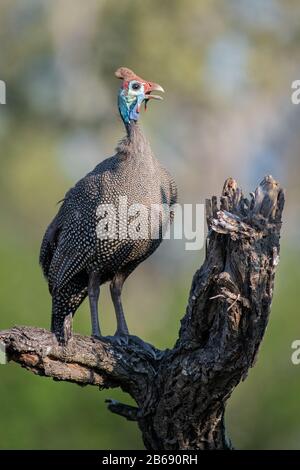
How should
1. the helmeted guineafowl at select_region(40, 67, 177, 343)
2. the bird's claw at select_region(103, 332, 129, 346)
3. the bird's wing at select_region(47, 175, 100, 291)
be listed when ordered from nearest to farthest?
the bird's claw at select_region(103, 332, 129, 346) → the helmeted guineafowl at select_region(40, 67, 177, 343) → the bird's wing at select_region(47, 175, 100, 291)

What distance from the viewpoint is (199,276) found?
4.91 metres

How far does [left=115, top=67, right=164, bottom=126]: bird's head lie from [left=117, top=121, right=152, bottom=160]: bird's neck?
0.13m

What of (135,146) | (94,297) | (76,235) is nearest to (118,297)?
(94,297)

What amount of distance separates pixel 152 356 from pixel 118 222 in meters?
0.76

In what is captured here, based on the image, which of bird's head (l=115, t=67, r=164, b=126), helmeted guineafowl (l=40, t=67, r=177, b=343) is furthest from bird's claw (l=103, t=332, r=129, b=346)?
bird's head (l=115, t=67, r=164, b=126)

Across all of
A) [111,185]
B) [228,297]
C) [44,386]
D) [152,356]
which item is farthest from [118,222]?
[44,386]

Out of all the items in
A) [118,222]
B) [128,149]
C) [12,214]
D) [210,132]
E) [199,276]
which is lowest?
[199,276]

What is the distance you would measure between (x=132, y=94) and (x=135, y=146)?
34 cm

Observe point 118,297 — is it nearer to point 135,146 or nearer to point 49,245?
point 49,245

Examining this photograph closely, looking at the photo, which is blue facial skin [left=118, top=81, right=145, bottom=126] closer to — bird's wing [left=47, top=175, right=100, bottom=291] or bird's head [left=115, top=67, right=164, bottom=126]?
bird's head [left=115, top=67, right=164, bottom=126]

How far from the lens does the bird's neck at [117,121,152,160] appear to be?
5988mm

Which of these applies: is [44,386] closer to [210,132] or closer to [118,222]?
[210,132]

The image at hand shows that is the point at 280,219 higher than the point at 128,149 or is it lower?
lower

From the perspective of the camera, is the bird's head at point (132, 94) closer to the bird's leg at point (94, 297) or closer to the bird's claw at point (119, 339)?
the bird's leg at point (94, 297)
